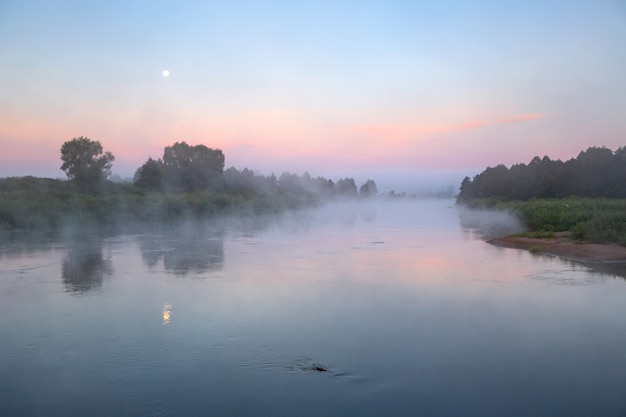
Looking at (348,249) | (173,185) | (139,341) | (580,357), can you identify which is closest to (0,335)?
(139,341)

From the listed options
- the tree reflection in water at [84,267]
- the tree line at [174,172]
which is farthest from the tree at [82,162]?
the tree reflection in water at [84,267]

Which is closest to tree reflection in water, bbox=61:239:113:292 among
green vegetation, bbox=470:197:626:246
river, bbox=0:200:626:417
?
river, bbox=0:200:626:417

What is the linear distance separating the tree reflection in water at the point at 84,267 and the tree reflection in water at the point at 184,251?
1379 mm

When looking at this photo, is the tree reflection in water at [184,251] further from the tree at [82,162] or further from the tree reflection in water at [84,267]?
the tree at [82,162]

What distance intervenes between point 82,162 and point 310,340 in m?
42.8

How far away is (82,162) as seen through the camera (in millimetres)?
46188

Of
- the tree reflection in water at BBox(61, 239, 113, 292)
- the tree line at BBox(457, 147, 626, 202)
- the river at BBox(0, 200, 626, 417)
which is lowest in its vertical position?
the river at BBox(0, 200, 626, 417)

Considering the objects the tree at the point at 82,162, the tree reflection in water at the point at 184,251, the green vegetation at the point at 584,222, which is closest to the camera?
the tree reflection in water at the point at 184,251

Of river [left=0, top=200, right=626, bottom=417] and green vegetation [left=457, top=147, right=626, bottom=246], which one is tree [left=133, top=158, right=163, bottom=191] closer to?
green vegetation [left=457, top=147, right=626, bottom=246]

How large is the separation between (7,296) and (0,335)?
3272 mm

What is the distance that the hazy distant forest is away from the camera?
30703 millimetres

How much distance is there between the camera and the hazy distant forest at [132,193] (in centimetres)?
3070

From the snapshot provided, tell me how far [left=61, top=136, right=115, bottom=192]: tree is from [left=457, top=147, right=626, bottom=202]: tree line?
41.6 metres

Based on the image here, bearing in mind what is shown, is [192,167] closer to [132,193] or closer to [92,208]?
[132,193]
